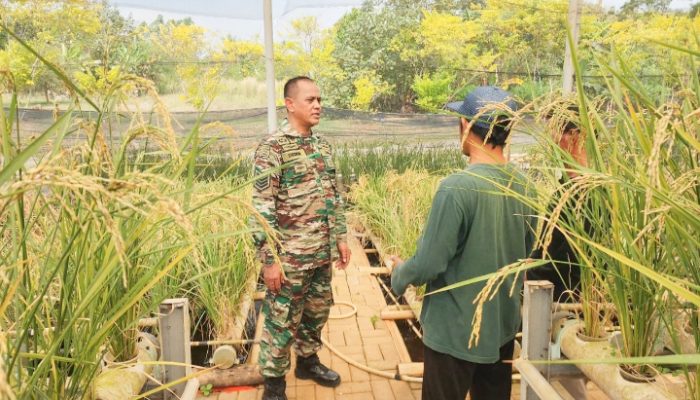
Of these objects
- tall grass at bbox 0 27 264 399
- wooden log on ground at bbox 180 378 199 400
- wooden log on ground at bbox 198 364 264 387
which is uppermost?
tall grass at bbox 0 27 264 399

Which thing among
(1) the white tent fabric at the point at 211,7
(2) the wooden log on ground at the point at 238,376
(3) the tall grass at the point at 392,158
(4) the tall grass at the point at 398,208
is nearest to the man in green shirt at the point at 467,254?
(2) the wooden log on ground at the point at 238,376

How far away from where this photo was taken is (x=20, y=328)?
37.4 inches

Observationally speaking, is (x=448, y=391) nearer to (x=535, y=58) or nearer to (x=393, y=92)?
(x=393, y=92)

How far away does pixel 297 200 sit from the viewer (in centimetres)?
256

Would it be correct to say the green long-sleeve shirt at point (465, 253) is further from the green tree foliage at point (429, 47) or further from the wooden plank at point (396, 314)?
the green tree foliage at point (429, 47)

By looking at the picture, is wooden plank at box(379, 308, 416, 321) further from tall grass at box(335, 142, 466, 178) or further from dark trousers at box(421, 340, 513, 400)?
tall grass at box(335, 142, 466, 178)

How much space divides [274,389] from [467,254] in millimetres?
1377

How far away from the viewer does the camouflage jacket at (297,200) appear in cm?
246

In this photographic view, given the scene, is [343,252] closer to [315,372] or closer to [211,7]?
[315,372]

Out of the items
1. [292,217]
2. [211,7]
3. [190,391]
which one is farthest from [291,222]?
[211,7]

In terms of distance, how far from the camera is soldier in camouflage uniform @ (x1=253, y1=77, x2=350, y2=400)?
8.10 ft

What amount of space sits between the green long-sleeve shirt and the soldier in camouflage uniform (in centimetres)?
82

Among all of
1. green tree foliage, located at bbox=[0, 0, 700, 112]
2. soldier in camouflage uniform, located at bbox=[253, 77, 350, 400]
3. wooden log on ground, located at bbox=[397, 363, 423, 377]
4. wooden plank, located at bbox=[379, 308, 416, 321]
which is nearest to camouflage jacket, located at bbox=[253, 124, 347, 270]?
soldier in camouflage uniform, located at bbox=[253, 77, 350, 400]

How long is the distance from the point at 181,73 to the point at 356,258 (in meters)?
4.06
